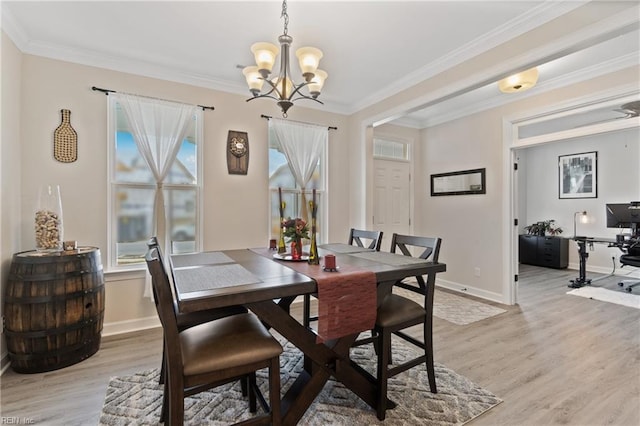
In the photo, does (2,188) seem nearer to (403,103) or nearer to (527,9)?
(403,103)

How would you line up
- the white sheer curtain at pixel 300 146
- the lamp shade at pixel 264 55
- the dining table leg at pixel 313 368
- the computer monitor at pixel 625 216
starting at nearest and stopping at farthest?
the dining table leg at pixel 313 368 < the lamp shade at pixel 264 55 < the white sheer curtain at pixel 300 146 < the computer monitor at pixel 625 216

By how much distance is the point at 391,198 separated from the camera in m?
4.85

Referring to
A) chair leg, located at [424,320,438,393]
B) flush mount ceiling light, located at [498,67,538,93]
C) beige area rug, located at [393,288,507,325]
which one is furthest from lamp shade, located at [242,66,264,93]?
beige area rug, located at [393,288,507,325]

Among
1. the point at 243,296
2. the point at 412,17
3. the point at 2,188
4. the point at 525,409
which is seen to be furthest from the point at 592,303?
the point at 2,188

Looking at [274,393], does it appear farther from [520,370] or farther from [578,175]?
[578,175]

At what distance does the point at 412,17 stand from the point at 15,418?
145 inches

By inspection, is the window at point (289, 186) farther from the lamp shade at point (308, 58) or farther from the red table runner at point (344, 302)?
the red table runner at point (344, 302)

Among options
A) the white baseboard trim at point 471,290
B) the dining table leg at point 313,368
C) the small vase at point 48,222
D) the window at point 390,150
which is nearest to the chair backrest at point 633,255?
the white baseboard trim at point 471,290

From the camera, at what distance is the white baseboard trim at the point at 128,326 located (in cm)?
290

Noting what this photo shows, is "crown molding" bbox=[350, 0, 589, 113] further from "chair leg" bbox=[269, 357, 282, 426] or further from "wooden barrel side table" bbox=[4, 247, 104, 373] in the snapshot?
"wooden barrel side table" bbox=[4, 247, 104, 373]

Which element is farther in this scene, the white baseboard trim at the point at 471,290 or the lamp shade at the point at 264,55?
the white baseboard trim at the point at 471,290

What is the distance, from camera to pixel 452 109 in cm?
448

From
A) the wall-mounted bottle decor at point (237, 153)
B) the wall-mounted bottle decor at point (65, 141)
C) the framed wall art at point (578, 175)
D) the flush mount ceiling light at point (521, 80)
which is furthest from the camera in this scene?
the framed wall art at point (578, 175)

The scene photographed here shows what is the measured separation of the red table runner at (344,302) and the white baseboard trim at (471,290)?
3.02 metres
